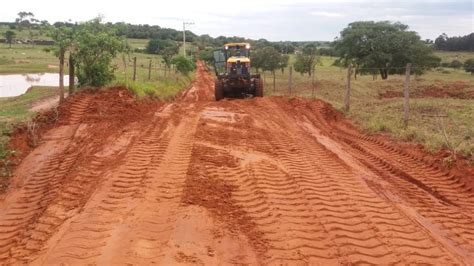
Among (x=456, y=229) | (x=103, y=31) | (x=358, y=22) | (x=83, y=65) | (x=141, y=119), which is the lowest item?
(x=456, y=229)

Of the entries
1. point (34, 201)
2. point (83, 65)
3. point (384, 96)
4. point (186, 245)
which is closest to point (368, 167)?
point (186, 245)

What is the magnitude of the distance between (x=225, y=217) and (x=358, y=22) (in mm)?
49361

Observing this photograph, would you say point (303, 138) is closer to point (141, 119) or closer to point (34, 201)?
point (141, 119)

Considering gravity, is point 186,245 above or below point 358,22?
below

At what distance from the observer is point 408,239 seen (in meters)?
6.04

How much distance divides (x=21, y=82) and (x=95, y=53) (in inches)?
843

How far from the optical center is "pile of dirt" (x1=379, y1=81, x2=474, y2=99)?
2667 cm

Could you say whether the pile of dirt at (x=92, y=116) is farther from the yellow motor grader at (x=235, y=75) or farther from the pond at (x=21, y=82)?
the pond at (x=21, y=82)

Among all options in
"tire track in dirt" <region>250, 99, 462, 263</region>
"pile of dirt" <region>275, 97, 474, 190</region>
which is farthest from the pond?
"tire track in dirt" <region>250, 99, 462, 263</region>

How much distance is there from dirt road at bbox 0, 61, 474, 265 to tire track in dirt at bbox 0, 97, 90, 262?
29 mm

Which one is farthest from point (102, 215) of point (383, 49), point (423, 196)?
point (383, 49)

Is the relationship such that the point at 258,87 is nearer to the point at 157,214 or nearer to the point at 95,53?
the point at 95,53

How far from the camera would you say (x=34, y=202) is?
747cm

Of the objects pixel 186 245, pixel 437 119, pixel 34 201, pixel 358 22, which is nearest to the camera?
pixel 186 245
